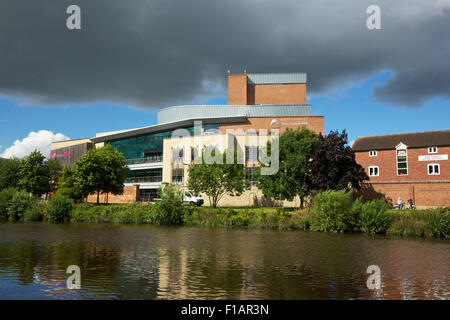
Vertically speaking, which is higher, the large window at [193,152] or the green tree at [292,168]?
the large window at [193,152]

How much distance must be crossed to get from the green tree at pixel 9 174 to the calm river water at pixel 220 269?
39.2 metres

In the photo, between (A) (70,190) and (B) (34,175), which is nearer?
(A) (70,190)

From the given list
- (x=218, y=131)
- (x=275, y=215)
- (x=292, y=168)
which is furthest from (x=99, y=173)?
(x=275, y=215)

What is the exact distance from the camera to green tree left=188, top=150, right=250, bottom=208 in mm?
44000

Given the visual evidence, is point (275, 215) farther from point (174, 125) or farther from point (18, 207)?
point (174, 125)

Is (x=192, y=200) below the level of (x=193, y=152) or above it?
below

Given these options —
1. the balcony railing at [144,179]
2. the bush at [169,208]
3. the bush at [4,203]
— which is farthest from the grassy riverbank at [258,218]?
the balcony railing at [144,179]

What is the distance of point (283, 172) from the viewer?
4081 cm

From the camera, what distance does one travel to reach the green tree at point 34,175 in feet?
175

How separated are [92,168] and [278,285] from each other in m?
40.4

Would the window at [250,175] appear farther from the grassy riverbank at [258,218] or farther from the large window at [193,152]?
the grassy riverbank at [258,218]

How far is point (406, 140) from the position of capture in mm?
48500

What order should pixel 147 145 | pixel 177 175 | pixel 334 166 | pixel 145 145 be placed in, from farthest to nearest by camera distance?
pixel 145 145, pixel 147 145, pixel 177 175, pixel 334 166

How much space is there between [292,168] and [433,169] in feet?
65.3
